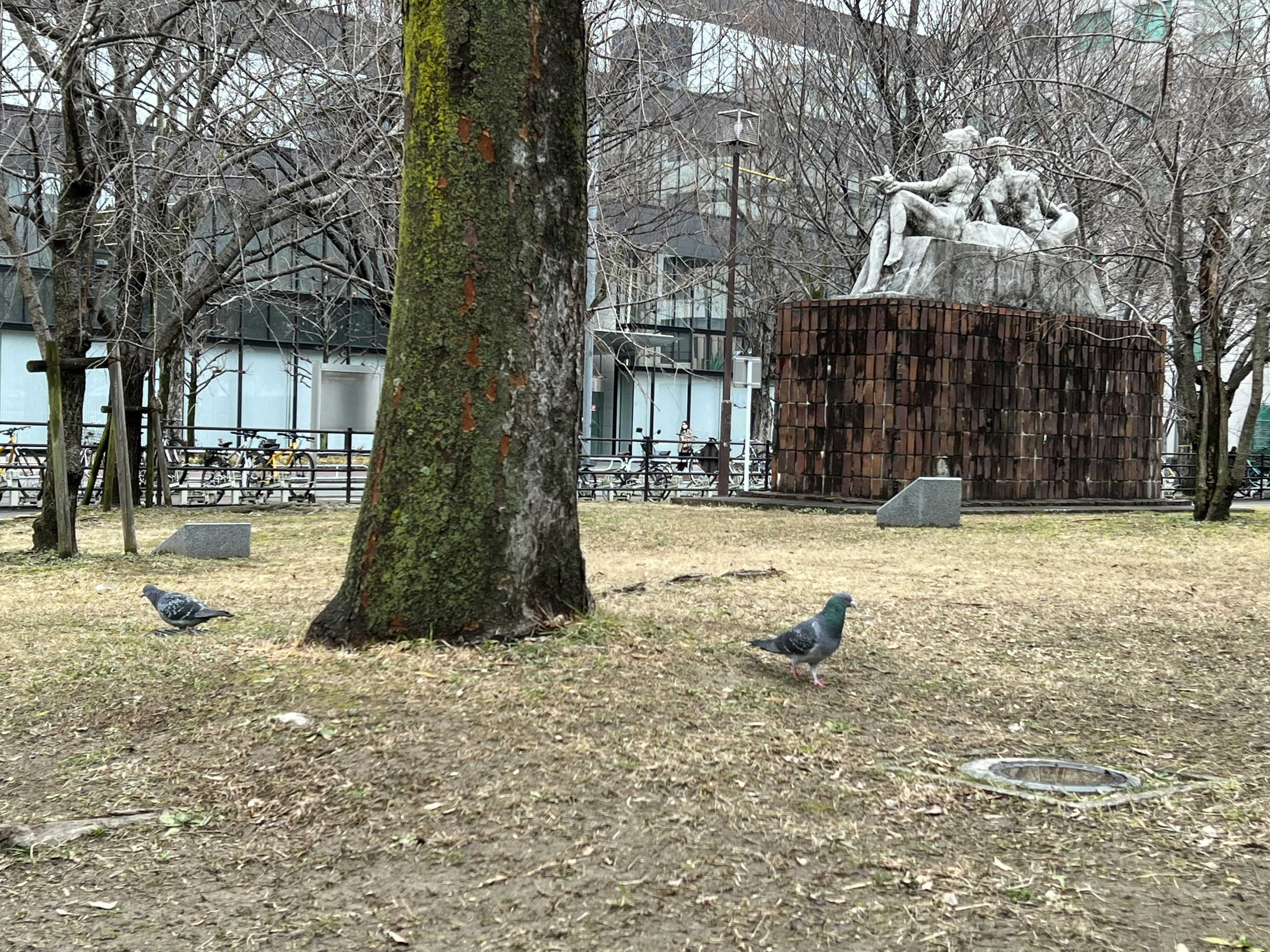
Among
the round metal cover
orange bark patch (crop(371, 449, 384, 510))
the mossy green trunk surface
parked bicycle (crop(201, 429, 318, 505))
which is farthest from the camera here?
parked bicycle (crop(201, 429, 318, 505))

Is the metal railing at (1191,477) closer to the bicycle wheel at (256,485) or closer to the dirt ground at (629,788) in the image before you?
the bicycle wheel at (256,485)

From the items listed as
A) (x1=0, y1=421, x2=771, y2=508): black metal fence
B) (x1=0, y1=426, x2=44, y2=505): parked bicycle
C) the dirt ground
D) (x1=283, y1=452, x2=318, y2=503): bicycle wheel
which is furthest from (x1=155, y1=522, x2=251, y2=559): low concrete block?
(x1=0, y1=426, x2=44, y2=505): parked bicycle

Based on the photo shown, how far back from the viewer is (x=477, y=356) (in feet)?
21.0

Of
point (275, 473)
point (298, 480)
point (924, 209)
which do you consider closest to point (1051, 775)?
point (924, 209)

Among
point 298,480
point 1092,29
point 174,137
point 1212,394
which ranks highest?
point 1092,29

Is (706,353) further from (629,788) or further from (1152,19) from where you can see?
(629,788)

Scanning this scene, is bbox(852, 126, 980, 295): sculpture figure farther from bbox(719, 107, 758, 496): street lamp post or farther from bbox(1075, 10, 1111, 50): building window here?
bbox(1075, 10, 1111, 50): building window

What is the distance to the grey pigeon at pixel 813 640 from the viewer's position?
607 centimetres

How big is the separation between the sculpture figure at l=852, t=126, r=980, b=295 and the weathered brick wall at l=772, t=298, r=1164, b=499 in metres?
1.19

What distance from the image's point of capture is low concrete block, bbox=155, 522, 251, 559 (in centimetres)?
1237

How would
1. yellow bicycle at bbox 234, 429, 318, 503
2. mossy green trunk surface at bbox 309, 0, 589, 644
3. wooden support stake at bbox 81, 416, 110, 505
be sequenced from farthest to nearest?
yellow bicycle at bbox 234, 429, 318, 503
wooden support stake at bbox 81, 416, 110, 505
mossy green trunk surface at bbox 309, 0, 589, 644

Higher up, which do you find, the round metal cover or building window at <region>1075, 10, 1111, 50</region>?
building window at <region>1075, 10, 1111, 50</region>

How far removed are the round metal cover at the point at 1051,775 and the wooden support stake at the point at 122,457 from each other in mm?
8545

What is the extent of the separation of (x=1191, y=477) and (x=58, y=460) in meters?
21.4
